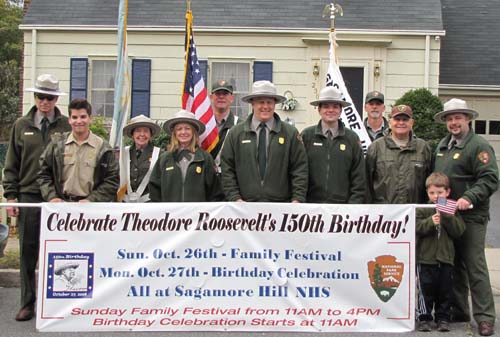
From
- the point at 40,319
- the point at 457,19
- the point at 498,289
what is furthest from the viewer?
the point at 457,19

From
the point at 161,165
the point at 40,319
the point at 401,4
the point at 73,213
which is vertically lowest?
the point at 40,319

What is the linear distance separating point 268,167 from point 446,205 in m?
1.66

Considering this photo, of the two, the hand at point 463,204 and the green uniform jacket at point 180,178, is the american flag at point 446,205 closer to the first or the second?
the hand at point 463,204

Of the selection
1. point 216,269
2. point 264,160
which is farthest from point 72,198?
point 264,160

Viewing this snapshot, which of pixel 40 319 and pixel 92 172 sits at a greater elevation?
pixel 92 172

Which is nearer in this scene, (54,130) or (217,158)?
(54,130)

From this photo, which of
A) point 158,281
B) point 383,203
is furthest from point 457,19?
point 158,281

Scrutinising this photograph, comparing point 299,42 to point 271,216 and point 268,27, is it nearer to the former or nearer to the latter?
point 268,27

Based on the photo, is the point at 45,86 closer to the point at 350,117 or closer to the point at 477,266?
the point at 350,117

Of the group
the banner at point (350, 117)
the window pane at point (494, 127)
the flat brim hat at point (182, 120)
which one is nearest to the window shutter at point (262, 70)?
the banner at point (350, 117)

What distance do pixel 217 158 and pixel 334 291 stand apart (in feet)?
6.88

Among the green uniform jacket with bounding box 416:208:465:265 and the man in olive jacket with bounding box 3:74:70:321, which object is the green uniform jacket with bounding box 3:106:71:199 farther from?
the green uniform jacket with bounding box 416:208:465:265

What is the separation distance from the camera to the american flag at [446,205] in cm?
612

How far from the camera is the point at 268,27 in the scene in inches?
665
